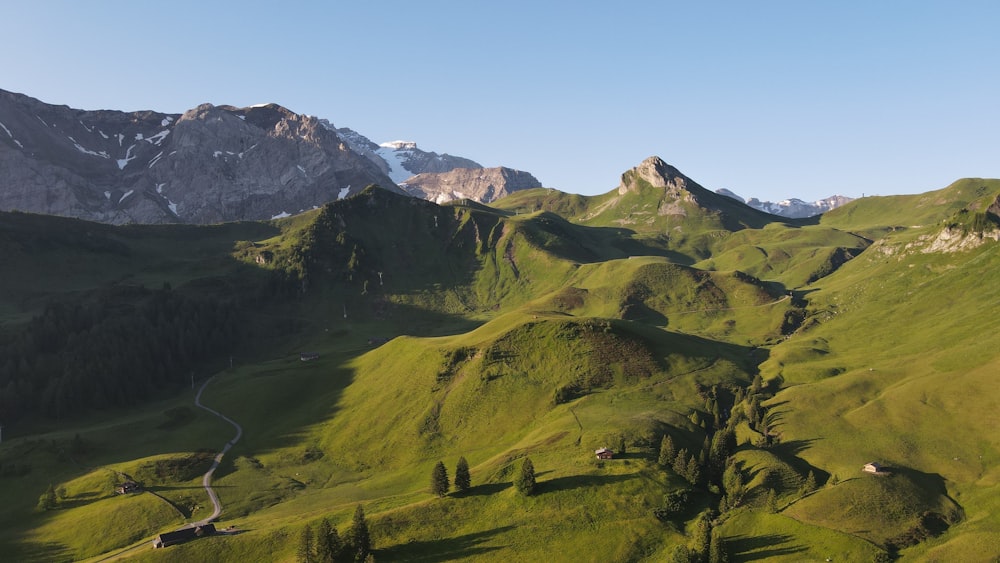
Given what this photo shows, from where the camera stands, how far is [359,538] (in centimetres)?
9194

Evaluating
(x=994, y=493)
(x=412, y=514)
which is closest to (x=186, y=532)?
(x=412, y=514)

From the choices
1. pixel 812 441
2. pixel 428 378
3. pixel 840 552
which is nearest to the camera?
pixel 840 552

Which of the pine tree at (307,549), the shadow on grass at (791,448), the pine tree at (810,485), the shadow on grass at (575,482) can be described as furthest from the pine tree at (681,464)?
the pine tree at (307,549)

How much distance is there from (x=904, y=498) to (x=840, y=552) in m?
22.9

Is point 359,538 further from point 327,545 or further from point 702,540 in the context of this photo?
point 702,540

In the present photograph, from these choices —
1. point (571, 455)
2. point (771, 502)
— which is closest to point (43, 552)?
point (571, 455)

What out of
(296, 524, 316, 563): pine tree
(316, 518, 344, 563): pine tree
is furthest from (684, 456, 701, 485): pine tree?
(296, 524, 316, 563): pine tree

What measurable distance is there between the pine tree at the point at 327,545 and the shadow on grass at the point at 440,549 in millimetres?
6458

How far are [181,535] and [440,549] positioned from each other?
44.3m

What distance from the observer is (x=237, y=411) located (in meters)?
188

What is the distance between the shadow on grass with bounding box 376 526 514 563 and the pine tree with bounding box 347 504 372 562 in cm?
212

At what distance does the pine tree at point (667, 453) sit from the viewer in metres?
114

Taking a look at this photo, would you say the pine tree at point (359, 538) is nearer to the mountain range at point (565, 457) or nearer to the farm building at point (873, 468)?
the mountain range at point (565, 457)

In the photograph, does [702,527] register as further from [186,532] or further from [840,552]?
[186,532]
